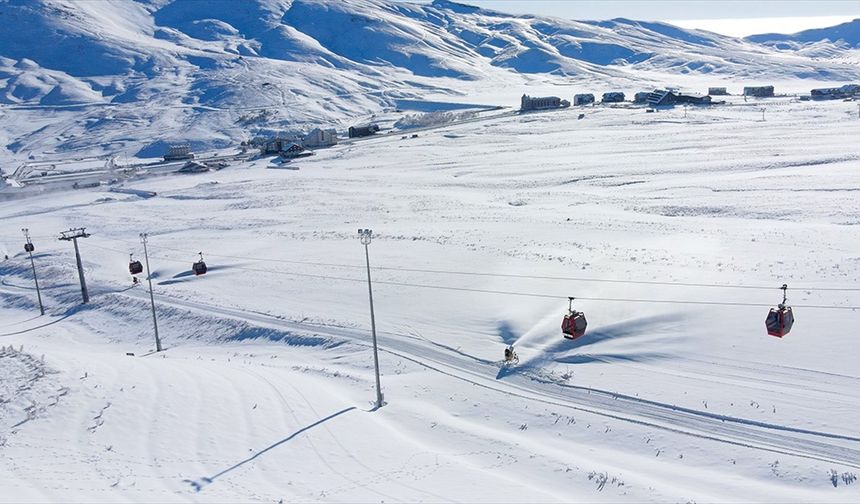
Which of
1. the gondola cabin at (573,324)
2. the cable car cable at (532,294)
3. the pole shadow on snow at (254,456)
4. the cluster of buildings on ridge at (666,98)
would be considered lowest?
the pole shadow on snow at (254,456)

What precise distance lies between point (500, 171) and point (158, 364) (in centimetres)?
5502

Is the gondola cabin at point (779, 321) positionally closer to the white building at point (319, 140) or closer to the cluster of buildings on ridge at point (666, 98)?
the white building at point (319, 140)

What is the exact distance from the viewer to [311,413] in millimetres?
20766

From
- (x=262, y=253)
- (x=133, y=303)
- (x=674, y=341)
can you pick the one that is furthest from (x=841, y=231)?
(x=133, y=303)

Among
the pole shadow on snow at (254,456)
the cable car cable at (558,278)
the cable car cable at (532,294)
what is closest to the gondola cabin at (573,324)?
the cable car cable at (532,294)

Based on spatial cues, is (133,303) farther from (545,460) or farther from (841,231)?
(841,231)

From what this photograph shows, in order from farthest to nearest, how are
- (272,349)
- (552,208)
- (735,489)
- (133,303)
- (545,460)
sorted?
(552,208) → (133,303) → (272,349) → (545,460) → (735,489)

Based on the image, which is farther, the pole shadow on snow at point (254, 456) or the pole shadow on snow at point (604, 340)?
the pole shadow on snow at point (604, 340)

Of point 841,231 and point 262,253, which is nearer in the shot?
point 841,231

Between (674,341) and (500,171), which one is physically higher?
(500,171)

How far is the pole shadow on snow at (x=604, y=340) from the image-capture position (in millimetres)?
24516

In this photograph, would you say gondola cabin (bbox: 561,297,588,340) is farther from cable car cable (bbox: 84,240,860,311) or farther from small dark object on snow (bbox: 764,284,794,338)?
cable car cable (bbox: 84,240,860,311)

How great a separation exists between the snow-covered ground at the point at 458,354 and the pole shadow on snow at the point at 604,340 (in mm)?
110

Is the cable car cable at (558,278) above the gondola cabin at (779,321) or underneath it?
underneath
